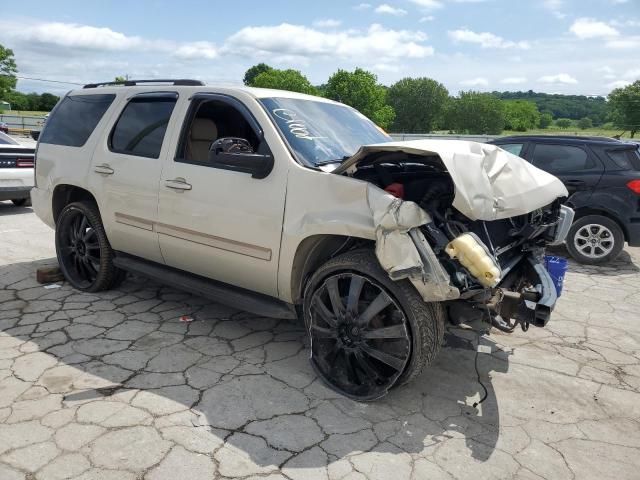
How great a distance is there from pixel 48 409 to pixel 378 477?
1.95 m

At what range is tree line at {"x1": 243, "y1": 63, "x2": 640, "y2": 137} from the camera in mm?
88562

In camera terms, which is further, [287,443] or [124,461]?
[287,443]

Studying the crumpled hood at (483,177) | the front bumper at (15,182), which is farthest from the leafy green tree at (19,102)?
the crumpled hood at (483,177)

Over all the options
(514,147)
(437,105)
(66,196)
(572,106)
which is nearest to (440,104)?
(437,105)

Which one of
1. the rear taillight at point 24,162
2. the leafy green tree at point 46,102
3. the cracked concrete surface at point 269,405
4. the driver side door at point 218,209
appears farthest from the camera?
the leafy green tree at point 46,102

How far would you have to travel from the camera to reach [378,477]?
2496mm

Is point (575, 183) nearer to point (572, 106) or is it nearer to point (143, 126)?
point (143, 126)

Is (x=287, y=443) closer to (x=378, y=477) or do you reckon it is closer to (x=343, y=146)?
(x=378, y=477)

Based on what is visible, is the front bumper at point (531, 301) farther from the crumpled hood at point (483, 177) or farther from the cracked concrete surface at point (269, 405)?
the cracked concrete surface at point (269, 405)

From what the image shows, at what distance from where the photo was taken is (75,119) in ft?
16.4

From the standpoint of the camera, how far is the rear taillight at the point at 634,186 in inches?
256

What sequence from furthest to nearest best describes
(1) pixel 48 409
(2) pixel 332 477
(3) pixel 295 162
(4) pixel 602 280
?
(4) pixel 602 280 → (3) pixel 295 162 → (1) pixel 48 409 → (2) pixel 332 477

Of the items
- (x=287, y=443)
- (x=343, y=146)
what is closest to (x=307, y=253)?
(x=343, y=146)

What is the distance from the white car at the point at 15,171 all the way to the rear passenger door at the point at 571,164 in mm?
8026
